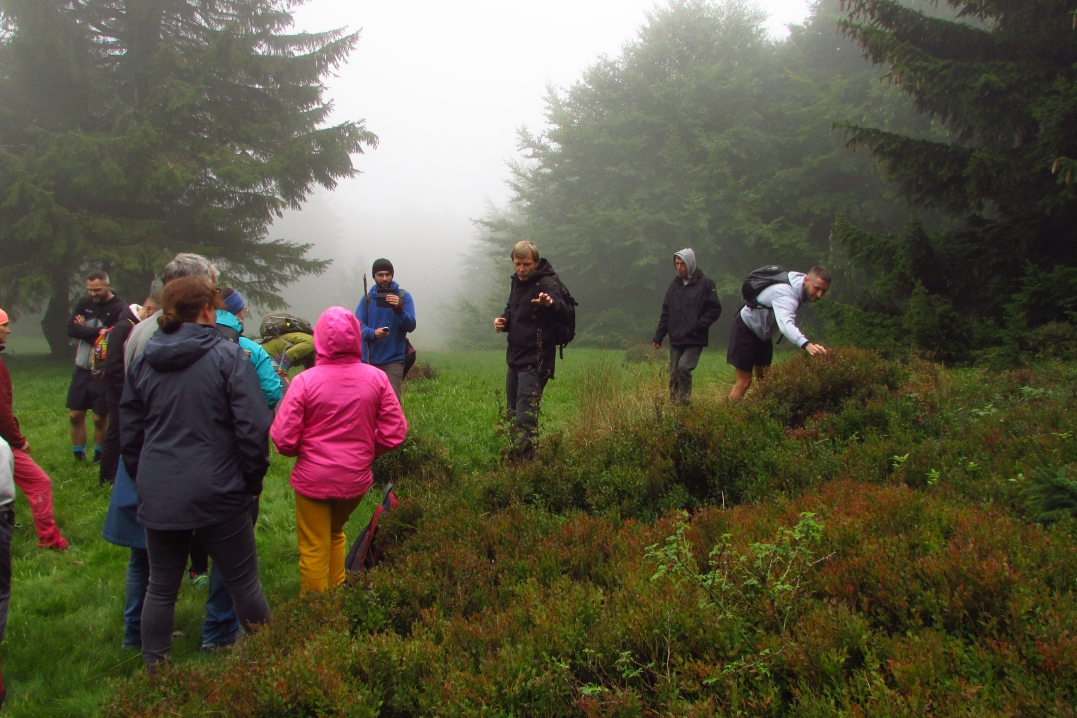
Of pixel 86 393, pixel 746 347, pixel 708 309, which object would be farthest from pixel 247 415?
pixel 708 309

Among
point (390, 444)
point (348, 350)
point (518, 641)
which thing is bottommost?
point (518, 641)

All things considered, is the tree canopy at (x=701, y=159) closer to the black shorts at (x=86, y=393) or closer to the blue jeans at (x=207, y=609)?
the black shorts at (x=86, y=393)

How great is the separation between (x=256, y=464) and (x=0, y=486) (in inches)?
48.2

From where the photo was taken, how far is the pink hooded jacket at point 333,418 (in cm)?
387

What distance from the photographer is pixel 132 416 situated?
133 inches

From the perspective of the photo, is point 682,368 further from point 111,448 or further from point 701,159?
point 701,159

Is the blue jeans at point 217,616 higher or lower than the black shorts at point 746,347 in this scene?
lower

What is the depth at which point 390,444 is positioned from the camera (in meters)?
4.11

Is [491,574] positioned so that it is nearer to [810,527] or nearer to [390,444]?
[390,444]

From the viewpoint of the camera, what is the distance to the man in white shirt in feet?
21.7

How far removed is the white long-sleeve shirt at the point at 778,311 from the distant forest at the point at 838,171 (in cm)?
377

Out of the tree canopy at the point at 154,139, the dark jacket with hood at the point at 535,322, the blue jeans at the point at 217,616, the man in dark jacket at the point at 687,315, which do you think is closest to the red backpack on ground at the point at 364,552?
the blue jeans at the point at 217,616

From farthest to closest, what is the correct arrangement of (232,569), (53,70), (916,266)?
(53,70) < (916,266) < (232,569)

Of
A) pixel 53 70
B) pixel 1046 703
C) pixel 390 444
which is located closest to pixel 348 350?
pixel 390 444
